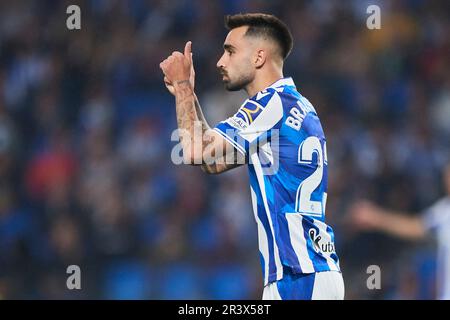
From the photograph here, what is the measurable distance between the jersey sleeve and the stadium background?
4.30 m

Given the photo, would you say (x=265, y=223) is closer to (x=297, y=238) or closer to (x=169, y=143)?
(x=297, y=238)

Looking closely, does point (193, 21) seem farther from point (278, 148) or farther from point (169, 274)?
point (278, 148)

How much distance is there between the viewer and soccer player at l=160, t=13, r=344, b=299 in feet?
16.9

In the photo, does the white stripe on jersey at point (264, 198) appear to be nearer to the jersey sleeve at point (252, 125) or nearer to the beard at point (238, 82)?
the jersey sleeve at point (252, 125)

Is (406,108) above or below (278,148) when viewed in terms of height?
above

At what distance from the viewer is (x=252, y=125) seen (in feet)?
17.2

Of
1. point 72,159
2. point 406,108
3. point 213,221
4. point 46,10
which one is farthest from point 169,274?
point 46,10

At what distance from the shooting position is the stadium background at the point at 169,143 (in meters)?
10.0

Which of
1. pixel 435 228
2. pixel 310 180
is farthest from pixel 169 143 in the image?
pixel 310 180

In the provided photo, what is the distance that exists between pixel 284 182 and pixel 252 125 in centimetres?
34

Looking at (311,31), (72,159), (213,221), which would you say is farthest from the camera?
(311,31)

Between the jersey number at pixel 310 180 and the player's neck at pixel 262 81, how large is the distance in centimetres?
43

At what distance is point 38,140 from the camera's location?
11438 millimetres
